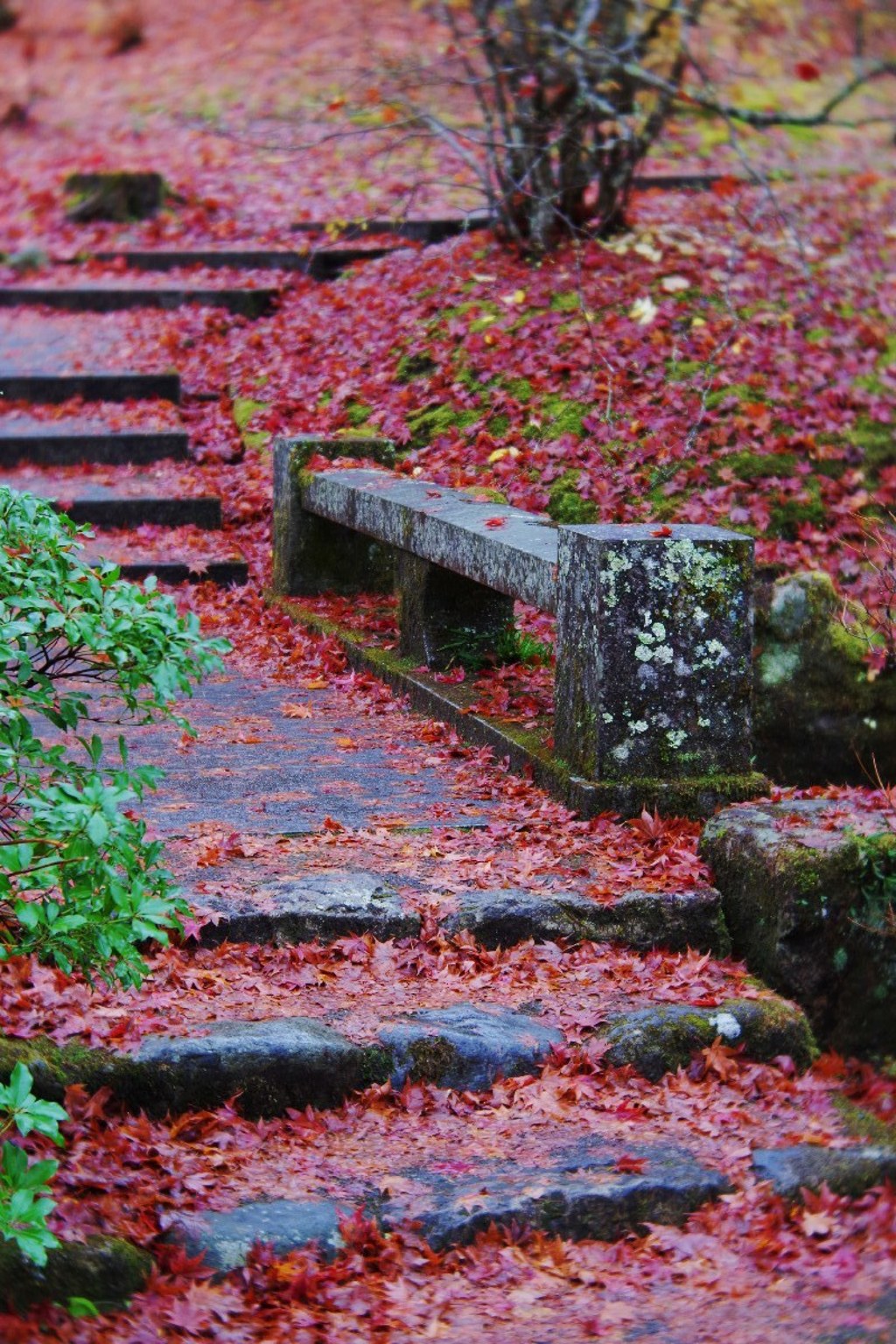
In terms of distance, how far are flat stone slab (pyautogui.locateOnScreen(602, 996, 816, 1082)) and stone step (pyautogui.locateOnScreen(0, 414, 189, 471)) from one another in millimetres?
7758

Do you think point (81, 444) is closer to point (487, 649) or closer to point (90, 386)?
point (90, 386)

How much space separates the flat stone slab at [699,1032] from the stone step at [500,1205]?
1.04 feet

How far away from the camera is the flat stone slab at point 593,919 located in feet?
14.0

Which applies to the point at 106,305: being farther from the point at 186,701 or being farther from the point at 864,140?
the point at 864,140

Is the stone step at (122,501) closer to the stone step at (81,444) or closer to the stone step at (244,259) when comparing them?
the stone step at (81,444)

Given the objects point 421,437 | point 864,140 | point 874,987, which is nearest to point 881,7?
point 864,140

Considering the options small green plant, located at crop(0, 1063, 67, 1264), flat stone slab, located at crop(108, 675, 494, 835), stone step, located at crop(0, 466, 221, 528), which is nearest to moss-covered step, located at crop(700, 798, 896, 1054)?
flat stone slab, located at crop(108, 675, 494, 835)

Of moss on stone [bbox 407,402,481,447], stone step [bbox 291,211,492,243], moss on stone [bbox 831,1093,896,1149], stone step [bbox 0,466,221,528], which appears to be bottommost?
moss on stone [bbox 831,1093,896,1149]

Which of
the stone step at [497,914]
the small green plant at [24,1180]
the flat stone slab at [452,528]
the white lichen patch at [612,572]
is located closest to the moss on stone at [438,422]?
the flat stone slab at [452,528]

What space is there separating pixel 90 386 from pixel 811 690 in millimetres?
6762

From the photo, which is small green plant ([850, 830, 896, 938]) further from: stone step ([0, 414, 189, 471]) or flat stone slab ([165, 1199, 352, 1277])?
stone step ([0, 414, 189, 471])

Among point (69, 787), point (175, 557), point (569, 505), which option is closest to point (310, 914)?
point (69, 787)

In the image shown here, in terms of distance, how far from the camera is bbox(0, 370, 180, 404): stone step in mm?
11367

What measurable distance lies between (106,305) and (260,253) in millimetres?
1479
